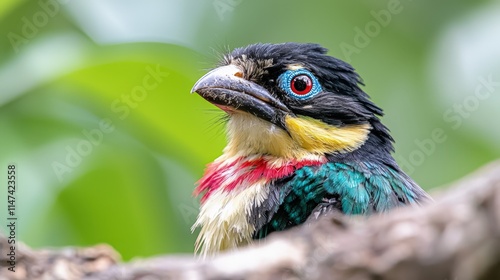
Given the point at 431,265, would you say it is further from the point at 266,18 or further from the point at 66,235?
the point at 266,18

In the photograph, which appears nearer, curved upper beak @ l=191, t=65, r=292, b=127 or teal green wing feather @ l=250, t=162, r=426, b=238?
teal green wing feather @ l=250, t=162, r=426, b=238

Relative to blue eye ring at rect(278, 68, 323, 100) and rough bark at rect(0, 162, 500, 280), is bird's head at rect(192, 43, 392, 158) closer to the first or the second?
blue eye ring at rect(278, 68, 323, 100)

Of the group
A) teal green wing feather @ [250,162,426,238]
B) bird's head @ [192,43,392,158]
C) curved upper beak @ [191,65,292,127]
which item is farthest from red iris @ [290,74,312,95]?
teal green wing feather @ [250,162,426,238]

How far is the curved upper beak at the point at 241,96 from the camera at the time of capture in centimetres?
514

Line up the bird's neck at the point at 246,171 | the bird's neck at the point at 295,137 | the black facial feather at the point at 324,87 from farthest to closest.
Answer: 1. the black facial feather at the point at 324,87
2. the bird's neck at the point at 295,137
3. the bird's neck at the point at 246,171

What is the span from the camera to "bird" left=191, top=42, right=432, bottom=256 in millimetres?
4484

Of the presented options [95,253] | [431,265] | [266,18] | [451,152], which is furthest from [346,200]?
[266,18]

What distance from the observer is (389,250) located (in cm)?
207

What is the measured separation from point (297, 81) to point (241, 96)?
403mm

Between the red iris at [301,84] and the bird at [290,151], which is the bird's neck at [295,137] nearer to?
the bird at [290,151]

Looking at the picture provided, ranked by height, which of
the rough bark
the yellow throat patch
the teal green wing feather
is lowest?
the rough bark

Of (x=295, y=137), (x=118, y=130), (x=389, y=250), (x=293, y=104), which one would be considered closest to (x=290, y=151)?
(x=295, y=137)

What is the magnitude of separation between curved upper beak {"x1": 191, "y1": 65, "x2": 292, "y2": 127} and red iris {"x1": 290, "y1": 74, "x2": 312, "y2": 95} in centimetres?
14

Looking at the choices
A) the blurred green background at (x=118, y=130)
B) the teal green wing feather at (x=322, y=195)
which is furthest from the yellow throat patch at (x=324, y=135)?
the blurred green background at (x=118, y=130)
